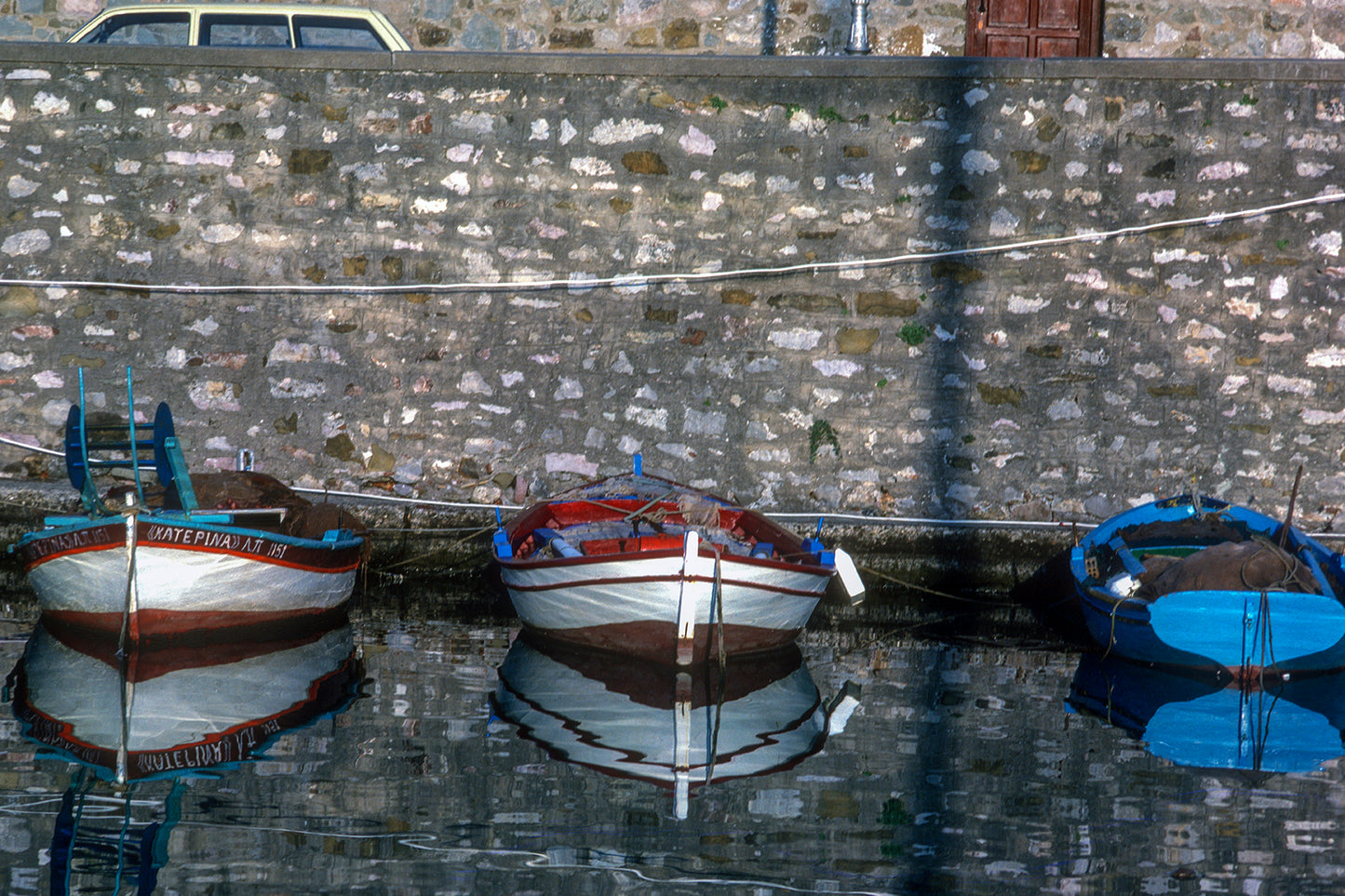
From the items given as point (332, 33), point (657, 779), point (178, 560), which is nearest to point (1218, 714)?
point (657, 779)

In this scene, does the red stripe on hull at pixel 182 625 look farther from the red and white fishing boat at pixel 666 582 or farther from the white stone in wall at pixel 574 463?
the white stone in wall at pixel 574 463

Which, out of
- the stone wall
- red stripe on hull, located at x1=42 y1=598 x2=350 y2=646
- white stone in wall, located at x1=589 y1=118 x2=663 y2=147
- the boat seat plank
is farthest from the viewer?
the stone wall

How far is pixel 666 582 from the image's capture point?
6172 millimetres

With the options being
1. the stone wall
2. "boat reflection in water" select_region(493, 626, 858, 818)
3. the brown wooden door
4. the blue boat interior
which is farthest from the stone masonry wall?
the brown wooden door

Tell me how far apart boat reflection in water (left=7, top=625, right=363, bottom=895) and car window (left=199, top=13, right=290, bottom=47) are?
468 cm

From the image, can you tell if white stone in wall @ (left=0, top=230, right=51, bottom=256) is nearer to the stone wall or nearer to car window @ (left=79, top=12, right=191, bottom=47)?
car window @ (left=79, top=12, right=191, bottom=47)

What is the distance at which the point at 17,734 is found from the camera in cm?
495

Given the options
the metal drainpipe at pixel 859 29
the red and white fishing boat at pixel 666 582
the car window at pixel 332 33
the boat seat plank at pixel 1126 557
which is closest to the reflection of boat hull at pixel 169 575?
the red and white fishing boat at pixel 666 582

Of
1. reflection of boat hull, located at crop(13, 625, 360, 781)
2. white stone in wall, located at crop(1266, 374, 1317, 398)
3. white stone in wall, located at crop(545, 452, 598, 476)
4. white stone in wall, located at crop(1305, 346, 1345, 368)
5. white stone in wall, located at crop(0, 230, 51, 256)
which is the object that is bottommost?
reflection of boat hull, located at crop(13, 625, 360, 781)

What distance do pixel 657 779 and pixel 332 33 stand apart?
7099mm

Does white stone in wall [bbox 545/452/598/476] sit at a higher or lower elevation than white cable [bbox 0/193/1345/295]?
lower

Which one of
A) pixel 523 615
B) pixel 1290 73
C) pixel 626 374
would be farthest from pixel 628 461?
pixel 1290 73

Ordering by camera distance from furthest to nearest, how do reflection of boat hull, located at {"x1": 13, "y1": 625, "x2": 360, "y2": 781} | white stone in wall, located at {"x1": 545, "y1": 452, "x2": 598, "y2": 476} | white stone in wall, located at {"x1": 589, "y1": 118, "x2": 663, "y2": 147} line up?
1. white stone in wall, located at {"x1": 545, "y1": 452, "x2": 598, "y2": 476}
2. white stone in wall, located at {"x1": 589, "y1": 118, "x2": 663, "y2": 147}
3. reflection of boat hull, located at {"x1": 13, "y1": 625, "x2": 360, "y2": 781}

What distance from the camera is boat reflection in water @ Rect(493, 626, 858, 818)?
4.89 meters
